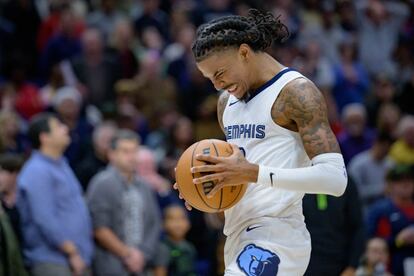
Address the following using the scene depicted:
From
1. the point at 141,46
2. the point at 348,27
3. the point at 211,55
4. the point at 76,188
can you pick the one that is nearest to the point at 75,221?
the point at 76,188

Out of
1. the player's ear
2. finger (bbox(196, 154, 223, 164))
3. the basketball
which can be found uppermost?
the player's ear

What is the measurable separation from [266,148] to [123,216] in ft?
13.0

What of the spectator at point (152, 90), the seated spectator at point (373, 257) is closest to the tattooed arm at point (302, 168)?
the seated spectator at point (373, 257)

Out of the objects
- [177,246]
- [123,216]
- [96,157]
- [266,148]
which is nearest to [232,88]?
[266,148]

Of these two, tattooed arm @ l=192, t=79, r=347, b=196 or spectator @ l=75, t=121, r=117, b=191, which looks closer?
tattooed arm @ l=192, t=79, r=347, b=196

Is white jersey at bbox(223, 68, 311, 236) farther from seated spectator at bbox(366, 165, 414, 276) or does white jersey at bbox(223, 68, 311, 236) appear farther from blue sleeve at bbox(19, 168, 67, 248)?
seated spectator at bbox(366, 165, 414, 276)

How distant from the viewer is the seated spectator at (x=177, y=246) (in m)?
9.00

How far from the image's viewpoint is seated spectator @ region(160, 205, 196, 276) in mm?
9000

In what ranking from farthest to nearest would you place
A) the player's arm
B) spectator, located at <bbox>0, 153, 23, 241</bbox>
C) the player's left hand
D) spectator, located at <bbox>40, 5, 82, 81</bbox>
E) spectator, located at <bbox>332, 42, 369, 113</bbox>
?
1. spectator, located at <bbox>332, 42, 369, 113</bbox>
2. spectator, located at <bbox>40, 5, 82, 81</bbox>
3. spectator, located at <bbox>0, 153, 23, 241</bbox>
4. the player's arm
5. the player's left hand

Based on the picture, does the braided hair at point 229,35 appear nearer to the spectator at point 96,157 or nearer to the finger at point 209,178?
the finger at point 209,178

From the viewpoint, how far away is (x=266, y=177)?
4.60 meters

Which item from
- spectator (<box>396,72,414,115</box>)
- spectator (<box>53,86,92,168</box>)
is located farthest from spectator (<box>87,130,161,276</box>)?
spectator (<box>396,72,414,115</box>)

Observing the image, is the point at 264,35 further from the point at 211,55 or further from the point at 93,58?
the point at 93,58

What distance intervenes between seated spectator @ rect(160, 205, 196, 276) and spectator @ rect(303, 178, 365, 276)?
1815 millimetres
